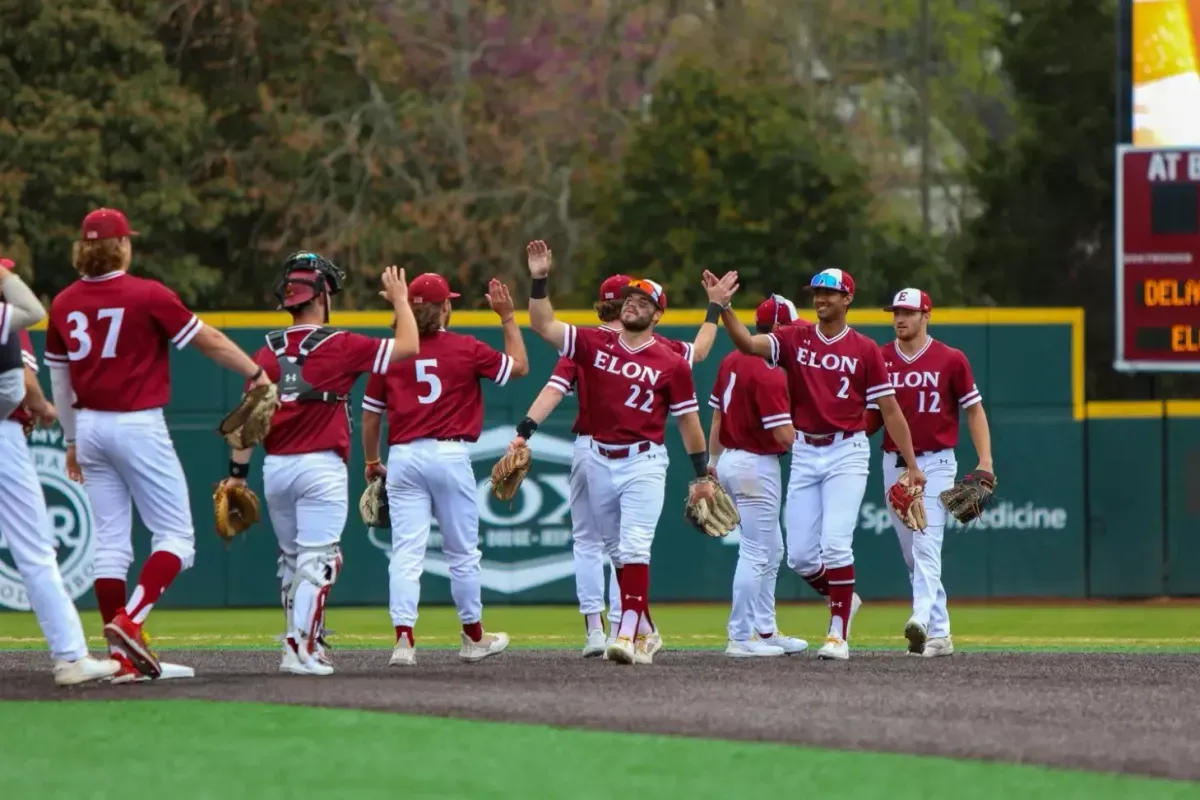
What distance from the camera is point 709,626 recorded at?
15.2 m

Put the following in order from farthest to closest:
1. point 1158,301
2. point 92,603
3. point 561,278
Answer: point 561,278 < point 92,603 < point 1158,301

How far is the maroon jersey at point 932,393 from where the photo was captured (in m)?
11.6

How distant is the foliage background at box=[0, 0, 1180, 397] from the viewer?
2642cm

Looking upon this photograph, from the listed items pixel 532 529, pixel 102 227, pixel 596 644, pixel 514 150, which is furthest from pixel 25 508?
pixel 514 150

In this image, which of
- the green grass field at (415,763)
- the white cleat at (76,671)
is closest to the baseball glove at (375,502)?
the white cleat at (76,671)

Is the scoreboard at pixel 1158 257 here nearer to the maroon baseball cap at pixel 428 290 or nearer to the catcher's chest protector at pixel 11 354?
the maroon baseball cap at pixel 428 290

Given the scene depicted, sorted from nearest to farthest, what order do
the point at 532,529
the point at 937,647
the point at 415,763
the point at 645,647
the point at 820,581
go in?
the point at 415,763 → the point at 645,647 → the point at 937,647 → the point at 820,581 → the point at 532,529

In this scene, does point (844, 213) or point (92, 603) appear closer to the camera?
point (92, 603)

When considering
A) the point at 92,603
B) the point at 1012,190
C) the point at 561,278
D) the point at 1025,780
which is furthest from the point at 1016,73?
the point at 1025,780

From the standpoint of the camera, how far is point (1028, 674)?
32.7 feet

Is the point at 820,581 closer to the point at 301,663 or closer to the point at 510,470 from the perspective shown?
the point at 510,470

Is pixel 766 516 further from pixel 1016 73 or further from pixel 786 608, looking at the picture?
pixel 1016 73

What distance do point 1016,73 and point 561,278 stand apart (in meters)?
7.91

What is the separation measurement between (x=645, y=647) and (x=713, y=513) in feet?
2.57
